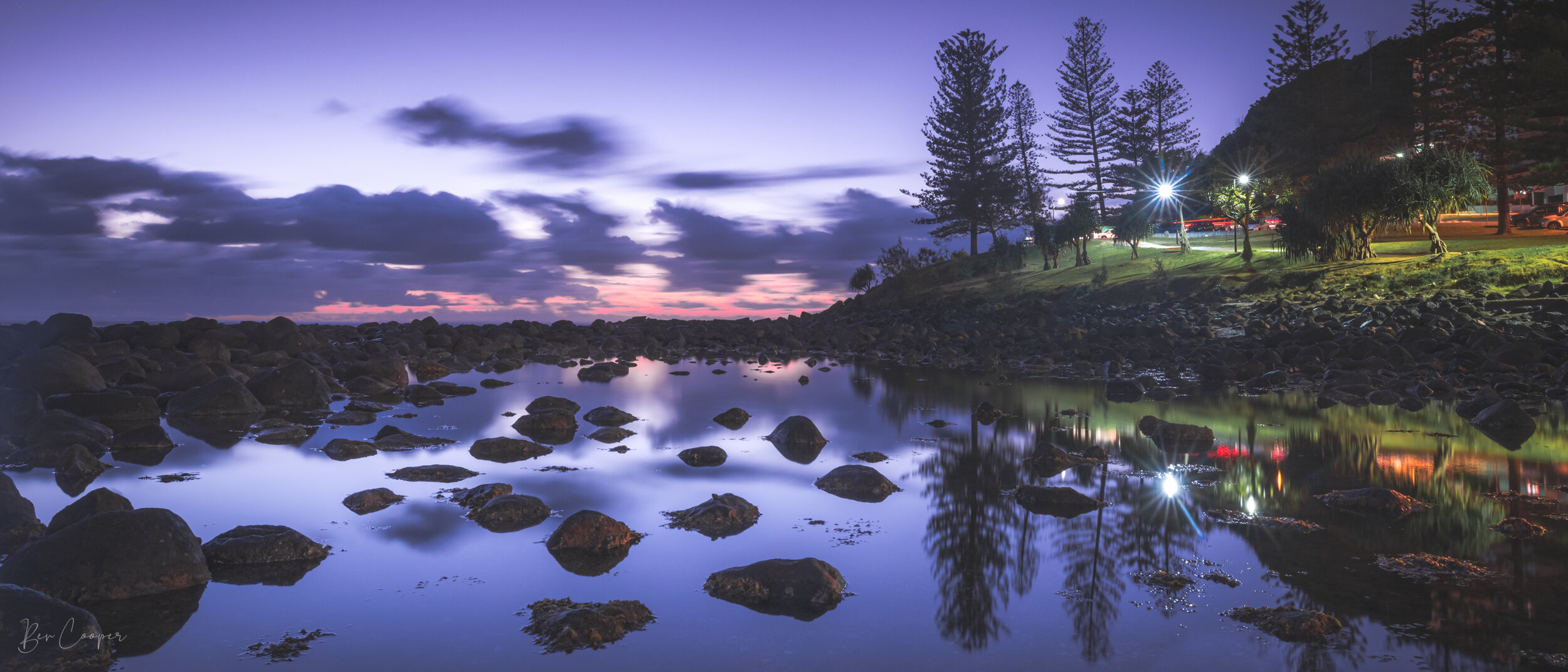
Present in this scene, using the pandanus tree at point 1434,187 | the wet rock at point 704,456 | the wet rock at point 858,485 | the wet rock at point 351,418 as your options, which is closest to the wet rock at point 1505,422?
the wet rock at point 858,485

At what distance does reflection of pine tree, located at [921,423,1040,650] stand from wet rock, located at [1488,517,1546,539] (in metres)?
3.52

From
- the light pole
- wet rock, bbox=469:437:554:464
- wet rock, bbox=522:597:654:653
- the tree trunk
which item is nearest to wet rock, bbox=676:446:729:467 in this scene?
wet rock, bbox=469:437:554:464

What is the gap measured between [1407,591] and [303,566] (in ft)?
23.2

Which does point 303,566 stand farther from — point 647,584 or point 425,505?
point 647,584

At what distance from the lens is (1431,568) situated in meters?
5.59

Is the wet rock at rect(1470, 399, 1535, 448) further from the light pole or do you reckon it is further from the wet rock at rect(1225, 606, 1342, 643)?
the light pole

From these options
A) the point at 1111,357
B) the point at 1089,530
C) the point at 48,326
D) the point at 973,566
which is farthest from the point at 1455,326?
the point at 48,326

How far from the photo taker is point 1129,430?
12008 millimetres

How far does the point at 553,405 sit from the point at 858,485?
698 cm

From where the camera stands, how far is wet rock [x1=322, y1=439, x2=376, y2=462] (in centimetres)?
988

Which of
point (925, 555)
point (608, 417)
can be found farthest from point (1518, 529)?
point (608, 417)

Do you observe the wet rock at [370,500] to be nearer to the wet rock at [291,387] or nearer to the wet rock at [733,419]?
the wet rock at [733,419]

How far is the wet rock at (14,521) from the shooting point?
6031 millimetres

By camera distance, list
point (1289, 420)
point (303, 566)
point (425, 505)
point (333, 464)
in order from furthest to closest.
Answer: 1. point (1289, 420)
2. point (333, 464)
3. point (425, 505)
4. point (303, 566)
